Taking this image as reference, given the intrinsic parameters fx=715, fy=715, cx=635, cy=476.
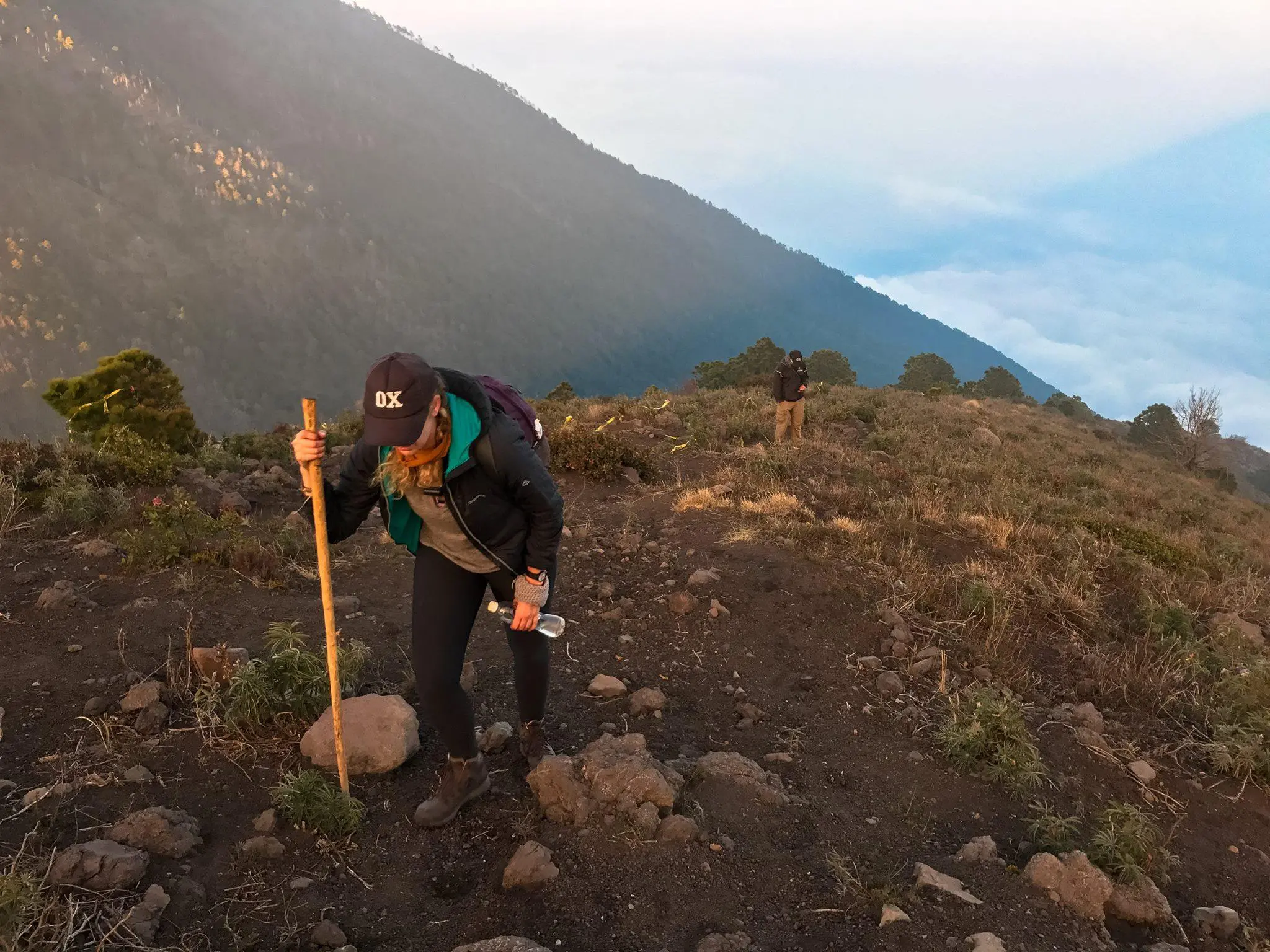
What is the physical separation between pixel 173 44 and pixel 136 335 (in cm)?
8912

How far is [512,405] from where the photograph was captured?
2.82 meters

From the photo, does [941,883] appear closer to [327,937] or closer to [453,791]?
[453,791]

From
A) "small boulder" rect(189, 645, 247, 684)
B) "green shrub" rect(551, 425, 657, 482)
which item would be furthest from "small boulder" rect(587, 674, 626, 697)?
"green shrub" rect(551, 425, 657, 482)

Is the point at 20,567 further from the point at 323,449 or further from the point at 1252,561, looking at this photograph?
the point at 1252,561

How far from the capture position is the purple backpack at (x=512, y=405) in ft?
9.16

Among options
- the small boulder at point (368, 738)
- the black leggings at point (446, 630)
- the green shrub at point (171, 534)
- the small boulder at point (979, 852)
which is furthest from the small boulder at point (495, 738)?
the green shrub at point (171, 534)

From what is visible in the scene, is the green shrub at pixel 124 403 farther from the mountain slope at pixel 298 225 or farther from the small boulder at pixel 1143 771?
the mountain slope at pixel 298 225

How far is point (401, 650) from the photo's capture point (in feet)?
15.1

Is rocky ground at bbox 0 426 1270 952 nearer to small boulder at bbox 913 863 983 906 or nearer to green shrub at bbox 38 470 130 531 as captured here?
small boulder at bbox 913 863 983 906

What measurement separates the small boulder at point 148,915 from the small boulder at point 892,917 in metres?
2.51

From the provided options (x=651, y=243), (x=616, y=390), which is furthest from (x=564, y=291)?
(x=651, y=243)

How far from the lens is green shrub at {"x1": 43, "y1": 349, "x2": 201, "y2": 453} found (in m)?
10.4

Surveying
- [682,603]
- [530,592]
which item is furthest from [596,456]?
[530,592]

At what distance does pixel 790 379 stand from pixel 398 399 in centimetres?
1031
